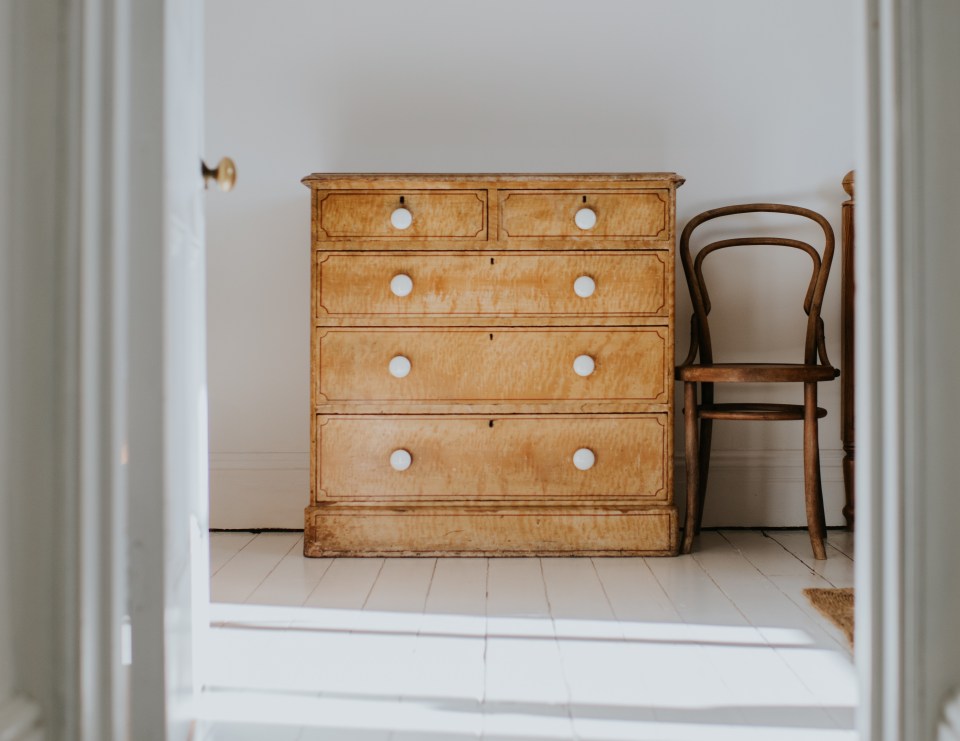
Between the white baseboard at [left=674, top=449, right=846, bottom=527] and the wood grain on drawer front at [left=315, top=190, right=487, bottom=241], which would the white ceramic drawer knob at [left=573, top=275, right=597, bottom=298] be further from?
the white baseboard at [left=674, top=449, right=846, bottom=527]

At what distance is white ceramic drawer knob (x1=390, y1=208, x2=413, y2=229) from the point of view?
251cm

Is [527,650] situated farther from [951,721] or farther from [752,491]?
[752,491]

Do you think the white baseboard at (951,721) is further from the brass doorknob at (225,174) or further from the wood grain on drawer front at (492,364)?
the wood grain on drawer front at (492,364)

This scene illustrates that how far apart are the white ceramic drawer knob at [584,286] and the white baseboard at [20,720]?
1.91 m

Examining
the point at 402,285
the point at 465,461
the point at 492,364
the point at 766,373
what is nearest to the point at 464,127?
the point at 402,285

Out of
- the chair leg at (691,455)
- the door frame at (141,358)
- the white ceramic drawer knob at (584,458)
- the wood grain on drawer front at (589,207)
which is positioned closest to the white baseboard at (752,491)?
the chair leg at (691,455)

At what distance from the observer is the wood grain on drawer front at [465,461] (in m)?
2.54

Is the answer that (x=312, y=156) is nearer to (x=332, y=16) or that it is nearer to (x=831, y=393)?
(x=332, y=16)

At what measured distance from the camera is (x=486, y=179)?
254 centimetres

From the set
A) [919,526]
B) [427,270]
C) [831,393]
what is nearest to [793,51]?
[831,393]

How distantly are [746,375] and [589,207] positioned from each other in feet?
2.30

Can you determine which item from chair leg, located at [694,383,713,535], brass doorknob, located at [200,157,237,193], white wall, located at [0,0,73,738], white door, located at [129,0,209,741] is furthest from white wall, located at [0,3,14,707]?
chair leg, located at [694,383,713,535]

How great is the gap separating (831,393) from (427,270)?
5.16 feet

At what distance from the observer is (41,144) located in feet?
2.97
